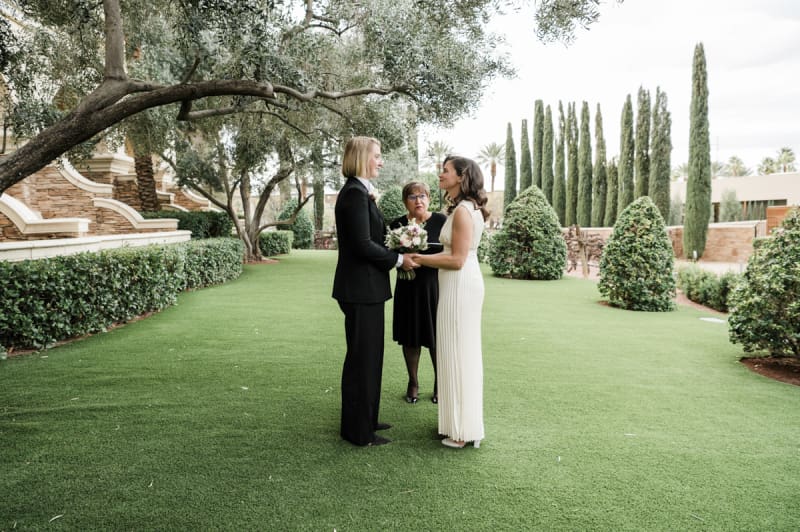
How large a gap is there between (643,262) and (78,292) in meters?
9.83

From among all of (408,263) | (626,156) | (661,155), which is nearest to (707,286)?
(408,263)

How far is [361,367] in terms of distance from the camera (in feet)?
12.0

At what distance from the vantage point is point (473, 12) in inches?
274

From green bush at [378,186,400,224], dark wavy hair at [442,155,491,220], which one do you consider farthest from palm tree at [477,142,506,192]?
dark wavy hair at [442,155,491,220]

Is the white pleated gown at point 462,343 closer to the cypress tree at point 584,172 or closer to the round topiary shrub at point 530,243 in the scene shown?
the round topiary shrub at point 530,243

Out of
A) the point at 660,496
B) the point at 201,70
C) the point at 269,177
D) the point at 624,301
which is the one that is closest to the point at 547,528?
the point at 660,496

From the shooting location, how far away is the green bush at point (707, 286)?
11117 millimetres

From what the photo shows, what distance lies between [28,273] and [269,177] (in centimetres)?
1441

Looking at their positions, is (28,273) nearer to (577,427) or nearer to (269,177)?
(577,427)

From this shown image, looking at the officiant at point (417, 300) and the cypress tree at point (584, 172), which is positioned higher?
the cypress tree at point (584, 172)

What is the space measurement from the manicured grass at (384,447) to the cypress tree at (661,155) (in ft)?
70.1

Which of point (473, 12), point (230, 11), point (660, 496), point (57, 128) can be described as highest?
point (473, 12)

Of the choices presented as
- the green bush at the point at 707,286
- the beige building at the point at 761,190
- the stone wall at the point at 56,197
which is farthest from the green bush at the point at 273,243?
the beige building at the point at 761,190

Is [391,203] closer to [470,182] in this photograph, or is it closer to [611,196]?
[611,196]
